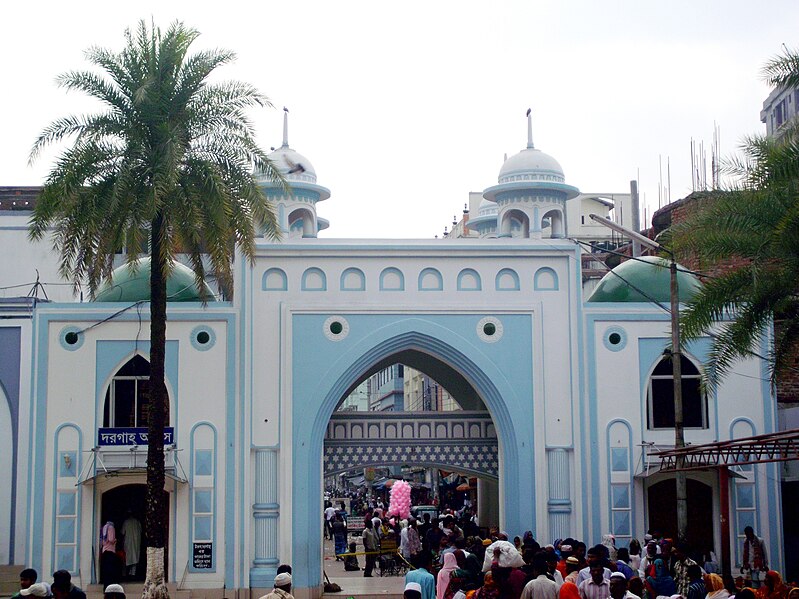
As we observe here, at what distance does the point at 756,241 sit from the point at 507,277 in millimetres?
8526

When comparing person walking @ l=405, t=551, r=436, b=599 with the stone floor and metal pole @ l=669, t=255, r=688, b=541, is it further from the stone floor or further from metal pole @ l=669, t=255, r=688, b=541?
the stone floor

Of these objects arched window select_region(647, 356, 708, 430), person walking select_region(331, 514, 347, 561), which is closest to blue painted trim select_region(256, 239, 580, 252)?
arched window select_region(647, 356, 708, 430)

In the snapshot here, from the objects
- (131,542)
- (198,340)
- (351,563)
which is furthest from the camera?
(351,563)

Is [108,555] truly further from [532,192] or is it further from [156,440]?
[532,192]

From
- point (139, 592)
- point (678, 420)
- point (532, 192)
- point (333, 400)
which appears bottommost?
point (139, 592)

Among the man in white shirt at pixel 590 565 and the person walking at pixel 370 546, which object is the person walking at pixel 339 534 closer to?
the person walking at pixel 370 546

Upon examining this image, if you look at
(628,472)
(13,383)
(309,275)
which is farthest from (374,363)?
(13,383)

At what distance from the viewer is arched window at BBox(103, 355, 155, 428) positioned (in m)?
27.0

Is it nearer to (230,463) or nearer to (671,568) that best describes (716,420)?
(671,568)

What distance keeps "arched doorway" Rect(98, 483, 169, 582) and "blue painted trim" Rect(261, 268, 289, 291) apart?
5.35 metres

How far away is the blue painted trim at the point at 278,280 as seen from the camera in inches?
1089

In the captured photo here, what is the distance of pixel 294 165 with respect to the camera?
32.2 meters

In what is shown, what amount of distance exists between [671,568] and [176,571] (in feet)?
39.0

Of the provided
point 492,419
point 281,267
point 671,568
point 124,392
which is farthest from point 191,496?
point 671,568
